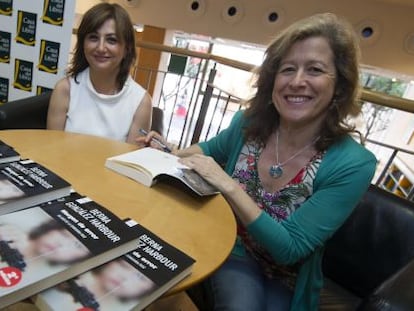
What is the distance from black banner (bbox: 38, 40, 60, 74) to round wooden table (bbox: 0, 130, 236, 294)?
0.81 metres

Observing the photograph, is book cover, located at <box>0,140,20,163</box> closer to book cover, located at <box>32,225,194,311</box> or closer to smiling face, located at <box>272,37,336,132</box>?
book cover, located at <box>32,225,194,311</box>

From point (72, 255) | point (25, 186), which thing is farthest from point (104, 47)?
point (72, 255)

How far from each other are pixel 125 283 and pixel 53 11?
171 cm

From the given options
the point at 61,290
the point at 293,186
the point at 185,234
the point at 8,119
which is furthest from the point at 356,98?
the point at 8,119

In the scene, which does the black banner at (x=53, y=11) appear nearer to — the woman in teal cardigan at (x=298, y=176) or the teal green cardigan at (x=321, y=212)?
the woman in teal cardigan at (x=298, y=176)

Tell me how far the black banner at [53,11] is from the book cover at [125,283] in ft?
5.18

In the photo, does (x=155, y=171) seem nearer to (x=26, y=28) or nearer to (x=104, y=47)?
(x=104, y=47)

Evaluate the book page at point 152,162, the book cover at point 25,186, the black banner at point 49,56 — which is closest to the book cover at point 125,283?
the book cover at point 25,186

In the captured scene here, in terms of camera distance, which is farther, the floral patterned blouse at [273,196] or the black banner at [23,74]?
the black banner at [23,74]

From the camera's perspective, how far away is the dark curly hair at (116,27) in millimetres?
1388

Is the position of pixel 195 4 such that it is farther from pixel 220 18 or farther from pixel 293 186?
pixel 293 186

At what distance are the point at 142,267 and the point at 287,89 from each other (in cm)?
75

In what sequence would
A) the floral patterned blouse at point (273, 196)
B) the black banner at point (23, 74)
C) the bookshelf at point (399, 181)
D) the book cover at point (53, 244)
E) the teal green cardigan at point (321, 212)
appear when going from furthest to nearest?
the bookshelf at point (399, 181), the black banner at point (23, 74), the floral patterned blouse at point (273, 196), the teal green cardigan at point (321, 212), the book cover at point (53, 244)

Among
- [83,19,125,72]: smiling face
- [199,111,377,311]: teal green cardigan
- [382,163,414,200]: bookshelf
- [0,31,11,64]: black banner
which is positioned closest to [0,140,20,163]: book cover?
[199,111,377,311]: teal green cardigan
